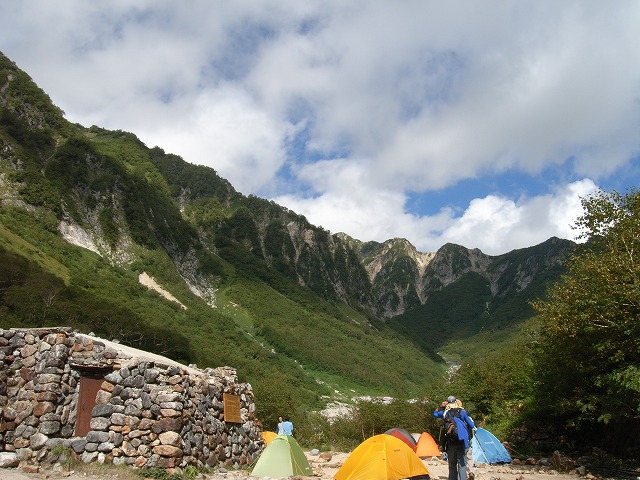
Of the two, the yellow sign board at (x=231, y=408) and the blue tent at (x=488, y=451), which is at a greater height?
the yellow sign board at (x=231, y=408)

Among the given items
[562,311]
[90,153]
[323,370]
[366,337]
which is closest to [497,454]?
[562,311]

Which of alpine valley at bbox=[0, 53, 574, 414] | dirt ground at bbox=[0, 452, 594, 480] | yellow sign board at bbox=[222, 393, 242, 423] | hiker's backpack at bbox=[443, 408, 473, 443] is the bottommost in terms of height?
dirt ground at bbox=[0, 452, 594, 480]

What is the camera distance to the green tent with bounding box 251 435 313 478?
1532 centimetres

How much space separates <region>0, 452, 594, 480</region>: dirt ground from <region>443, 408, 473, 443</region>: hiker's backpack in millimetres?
4662

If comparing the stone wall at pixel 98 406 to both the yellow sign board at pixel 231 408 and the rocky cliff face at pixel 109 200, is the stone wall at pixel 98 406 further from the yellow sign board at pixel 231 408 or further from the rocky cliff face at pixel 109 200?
the rocky cliff face at pixel 109 200

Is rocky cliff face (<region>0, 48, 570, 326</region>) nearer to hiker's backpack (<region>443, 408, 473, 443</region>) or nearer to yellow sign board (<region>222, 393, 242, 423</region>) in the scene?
yellow sign board (<region>222, 393, 242, 423</region>)

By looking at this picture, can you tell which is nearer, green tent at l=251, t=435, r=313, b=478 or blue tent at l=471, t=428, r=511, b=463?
green tent at l=251, t=435, r=313, b=478

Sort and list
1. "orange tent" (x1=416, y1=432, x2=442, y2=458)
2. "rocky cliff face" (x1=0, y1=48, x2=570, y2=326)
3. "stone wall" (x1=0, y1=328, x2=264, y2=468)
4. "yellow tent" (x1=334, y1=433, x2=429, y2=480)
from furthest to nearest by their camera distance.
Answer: "rocky cliff face" (x1=0, y1=48, x2=570, y2=326) < "orange tent" (x1=416, y1=432, x2=442, y2=458) < "yellow tent" (x1=334, y1=433, x2=429, y2=480) < "stone wall" (x1=0, y1=328, x2=264, y2=468)

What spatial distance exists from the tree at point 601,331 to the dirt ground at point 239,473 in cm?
278

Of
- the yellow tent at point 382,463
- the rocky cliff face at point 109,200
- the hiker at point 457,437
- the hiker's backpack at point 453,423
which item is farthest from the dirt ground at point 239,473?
the rocky cliff face at point 109,200

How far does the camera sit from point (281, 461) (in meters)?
15.6

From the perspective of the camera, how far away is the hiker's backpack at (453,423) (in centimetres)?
1199

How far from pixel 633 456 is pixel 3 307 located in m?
51.5

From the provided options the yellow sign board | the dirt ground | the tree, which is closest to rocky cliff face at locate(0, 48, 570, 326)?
the yellow sign board
